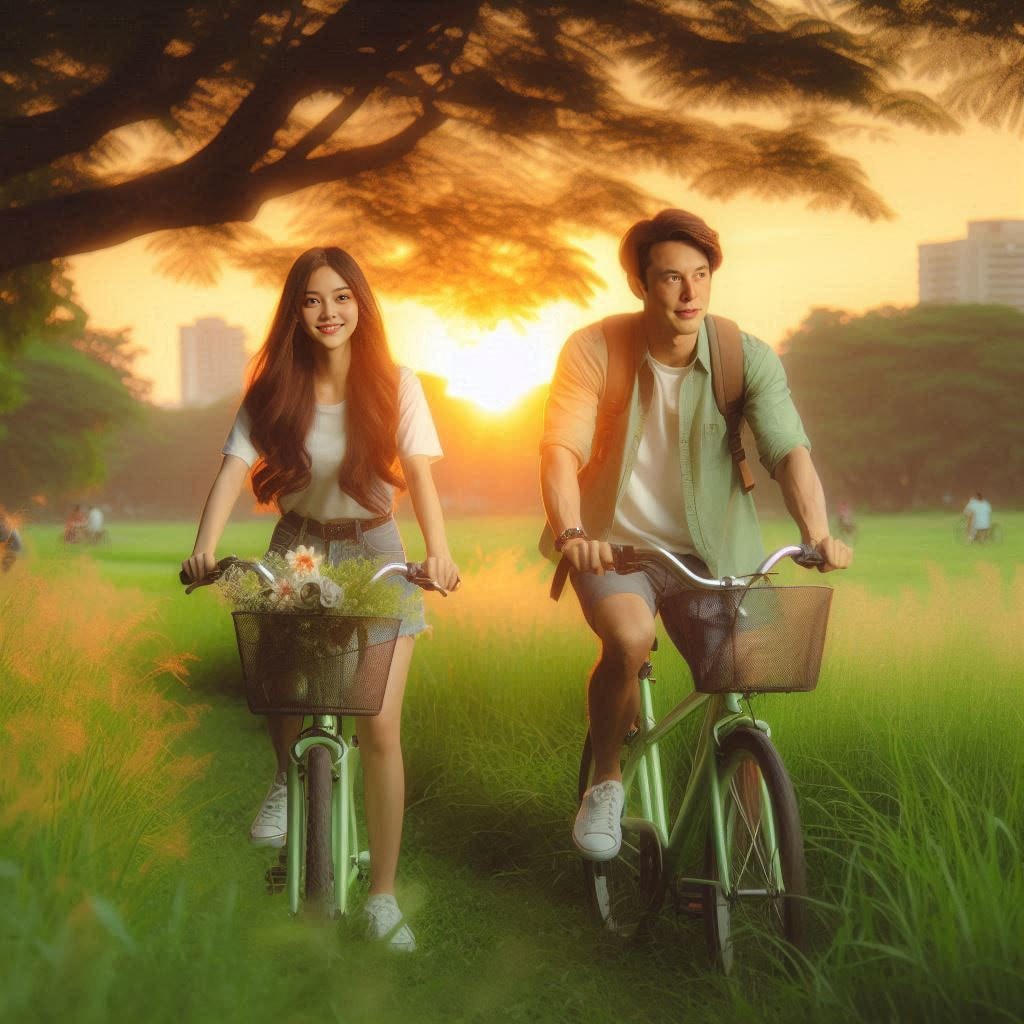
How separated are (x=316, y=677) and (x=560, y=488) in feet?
2.68

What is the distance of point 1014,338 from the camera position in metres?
18.2

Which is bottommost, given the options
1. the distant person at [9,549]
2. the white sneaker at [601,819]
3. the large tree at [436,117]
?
the white sneaker at [601,819]

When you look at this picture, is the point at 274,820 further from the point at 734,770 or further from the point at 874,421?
the point at 874,421

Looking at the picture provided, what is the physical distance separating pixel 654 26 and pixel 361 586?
13.9ft

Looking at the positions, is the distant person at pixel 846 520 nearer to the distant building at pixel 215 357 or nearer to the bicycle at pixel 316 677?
the distant building at pixel 215 357

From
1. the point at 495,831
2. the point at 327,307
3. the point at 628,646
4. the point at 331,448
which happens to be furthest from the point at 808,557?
the point at 495,831

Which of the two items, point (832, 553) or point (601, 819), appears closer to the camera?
point (832, 553)

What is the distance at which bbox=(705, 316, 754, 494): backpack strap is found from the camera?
11.0 feet

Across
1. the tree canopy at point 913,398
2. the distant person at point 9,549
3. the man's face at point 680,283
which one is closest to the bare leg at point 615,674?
the man's face at point 680,283

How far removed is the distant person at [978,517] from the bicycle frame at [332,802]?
13.3 m

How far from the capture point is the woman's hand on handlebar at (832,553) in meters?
2.85

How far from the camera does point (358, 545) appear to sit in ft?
10.8

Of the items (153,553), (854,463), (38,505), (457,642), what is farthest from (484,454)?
(38,505)

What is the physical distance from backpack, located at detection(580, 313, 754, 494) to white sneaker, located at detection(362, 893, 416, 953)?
124 cm
